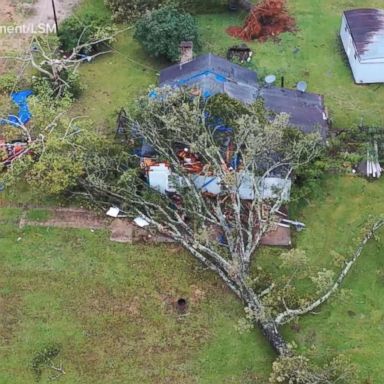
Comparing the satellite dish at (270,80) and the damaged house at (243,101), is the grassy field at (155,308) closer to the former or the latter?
the damaged house at (243,101)

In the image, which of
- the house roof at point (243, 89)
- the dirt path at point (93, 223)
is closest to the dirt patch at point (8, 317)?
the dirt path at point (93, 223)

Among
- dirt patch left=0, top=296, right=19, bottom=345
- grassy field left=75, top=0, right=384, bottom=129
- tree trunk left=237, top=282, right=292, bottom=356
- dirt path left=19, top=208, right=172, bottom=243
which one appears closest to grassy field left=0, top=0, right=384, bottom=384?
dirt patch left=0, top=296, right=19, bottom=345

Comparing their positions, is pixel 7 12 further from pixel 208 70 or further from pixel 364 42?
pixel 364 42

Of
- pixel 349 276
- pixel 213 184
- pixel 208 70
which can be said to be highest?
pixel 208 70

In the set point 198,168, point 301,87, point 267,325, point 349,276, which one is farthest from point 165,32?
point 267,325

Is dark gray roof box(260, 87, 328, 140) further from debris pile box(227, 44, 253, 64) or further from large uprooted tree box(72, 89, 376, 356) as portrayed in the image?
debris pile box(227, 44, 253, 64)
